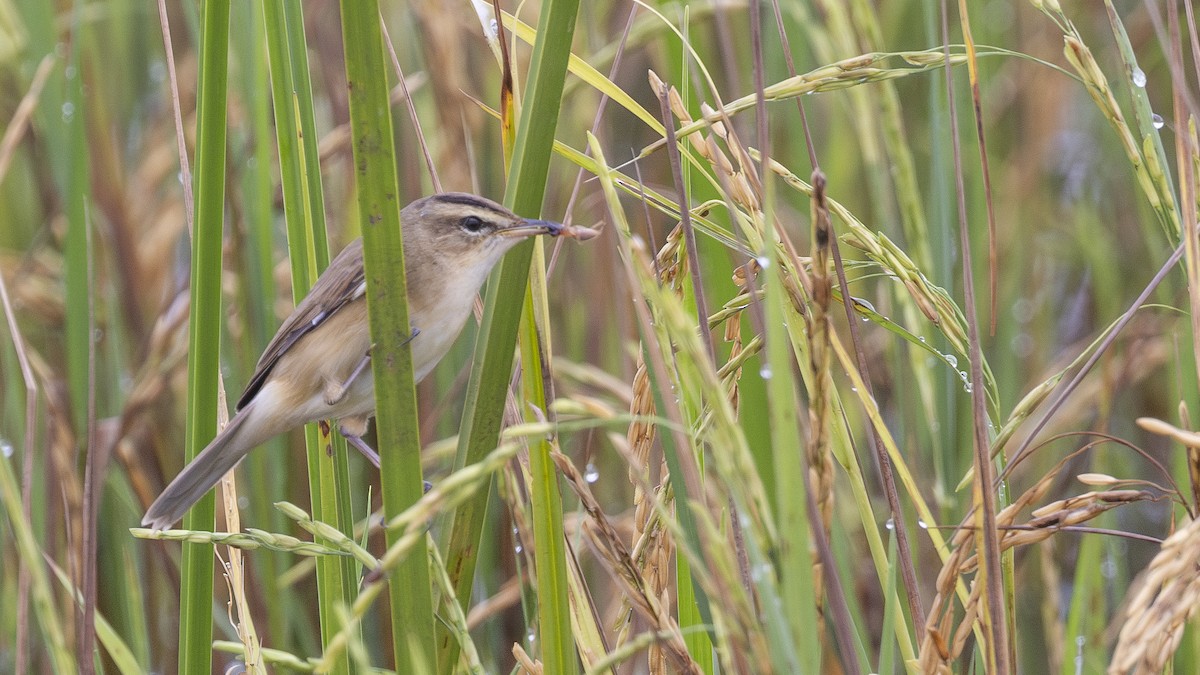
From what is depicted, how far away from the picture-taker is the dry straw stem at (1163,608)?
0.84 metres

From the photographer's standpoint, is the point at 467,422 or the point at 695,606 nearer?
the point at 467,422

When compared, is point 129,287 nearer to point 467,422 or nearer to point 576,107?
point 576,107

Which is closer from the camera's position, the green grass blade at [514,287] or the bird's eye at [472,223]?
the green grass blade at [514,287]

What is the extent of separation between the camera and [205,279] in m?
1.25

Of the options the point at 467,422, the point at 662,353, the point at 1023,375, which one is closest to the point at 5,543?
the point at 467,422

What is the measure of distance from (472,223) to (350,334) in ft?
1.05

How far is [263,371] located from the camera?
1.92 meters

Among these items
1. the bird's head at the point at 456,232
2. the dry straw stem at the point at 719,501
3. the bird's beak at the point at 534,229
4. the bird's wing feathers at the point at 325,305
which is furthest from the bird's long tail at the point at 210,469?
the dry straw stem at the point at 719,501

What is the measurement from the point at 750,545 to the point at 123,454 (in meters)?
2.10

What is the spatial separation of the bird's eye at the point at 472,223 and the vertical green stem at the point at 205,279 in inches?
20.8

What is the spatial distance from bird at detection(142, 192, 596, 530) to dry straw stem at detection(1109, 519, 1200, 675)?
97cm

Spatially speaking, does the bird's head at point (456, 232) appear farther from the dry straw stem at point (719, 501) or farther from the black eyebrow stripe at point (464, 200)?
the dry straw stem at point (719, 501)

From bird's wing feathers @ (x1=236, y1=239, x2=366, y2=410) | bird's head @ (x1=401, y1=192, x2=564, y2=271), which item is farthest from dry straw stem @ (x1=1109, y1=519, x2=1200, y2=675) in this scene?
bird's wing feathers @ (x1=236, y1=239, x2=366, y2=410)

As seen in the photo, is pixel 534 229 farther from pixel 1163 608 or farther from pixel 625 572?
pixel 1163 608
